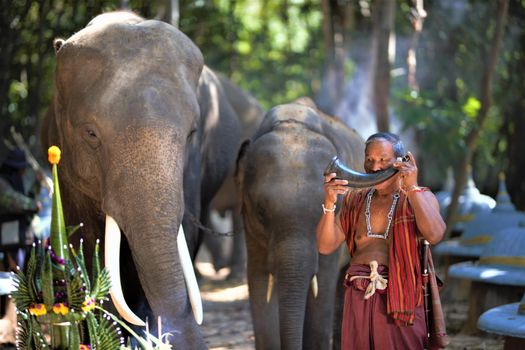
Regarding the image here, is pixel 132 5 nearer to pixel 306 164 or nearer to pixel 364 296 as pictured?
pixel 306 164

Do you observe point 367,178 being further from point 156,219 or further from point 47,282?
point 47,282

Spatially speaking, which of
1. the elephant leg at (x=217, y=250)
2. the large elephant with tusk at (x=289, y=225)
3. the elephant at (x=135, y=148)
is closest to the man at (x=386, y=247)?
the elephant at (x=135, y=148)

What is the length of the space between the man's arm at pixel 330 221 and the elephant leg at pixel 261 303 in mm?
2065

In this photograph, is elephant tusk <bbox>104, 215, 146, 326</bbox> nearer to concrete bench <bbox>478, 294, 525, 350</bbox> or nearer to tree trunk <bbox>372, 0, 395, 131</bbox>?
concrete bench <bbox>478, 294, 525, 350</bbox>

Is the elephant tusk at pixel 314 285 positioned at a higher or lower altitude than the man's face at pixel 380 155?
lower

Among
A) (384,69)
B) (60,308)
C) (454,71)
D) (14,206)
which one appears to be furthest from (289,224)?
(454,71)

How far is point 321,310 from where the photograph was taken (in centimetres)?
764

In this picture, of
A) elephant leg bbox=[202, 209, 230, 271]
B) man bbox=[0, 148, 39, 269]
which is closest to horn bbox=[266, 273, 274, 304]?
man bbox=[0, 148, 39, 269]

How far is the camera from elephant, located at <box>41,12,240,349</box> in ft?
20.4

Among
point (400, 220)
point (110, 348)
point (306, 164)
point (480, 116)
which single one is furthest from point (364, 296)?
point (480, 116)

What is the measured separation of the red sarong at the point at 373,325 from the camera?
18.3ft

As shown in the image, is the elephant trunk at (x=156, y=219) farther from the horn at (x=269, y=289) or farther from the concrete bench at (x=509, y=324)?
the concrete bench at (x=509, y=324)

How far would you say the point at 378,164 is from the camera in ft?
18.7

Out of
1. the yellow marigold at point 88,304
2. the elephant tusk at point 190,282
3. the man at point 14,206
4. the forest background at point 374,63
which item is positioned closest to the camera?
the yellow marigold at point 88,304
